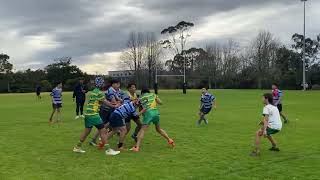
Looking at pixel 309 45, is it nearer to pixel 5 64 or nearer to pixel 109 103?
pixel 5 64

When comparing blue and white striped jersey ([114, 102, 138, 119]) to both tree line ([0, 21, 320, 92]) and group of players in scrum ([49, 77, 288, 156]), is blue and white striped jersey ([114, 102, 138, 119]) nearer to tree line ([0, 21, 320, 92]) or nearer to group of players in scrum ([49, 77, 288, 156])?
group of players in scrum ([49, 77, 288, 156])

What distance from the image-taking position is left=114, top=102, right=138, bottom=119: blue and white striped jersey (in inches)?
481

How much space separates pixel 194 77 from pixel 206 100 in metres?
90.5

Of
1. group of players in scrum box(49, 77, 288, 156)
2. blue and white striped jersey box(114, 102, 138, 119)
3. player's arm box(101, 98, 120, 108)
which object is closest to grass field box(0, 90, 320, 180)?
group of players in scrum box(49, 77, 288, 156)

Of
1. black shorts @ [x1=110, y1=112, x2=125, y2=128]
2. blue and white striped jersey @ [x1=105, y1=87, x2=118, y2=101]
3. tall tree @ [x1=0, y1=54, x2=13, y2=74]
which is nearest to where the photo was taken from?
black shorts @ [x1=110, y1=112, x2=125, y2=128]

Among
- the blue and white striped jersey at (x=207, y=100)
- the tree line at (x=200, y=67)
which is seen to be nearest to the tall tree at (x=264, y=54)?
the tree line at (x=200, y=67)

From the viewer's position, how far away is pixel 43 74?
10469cm

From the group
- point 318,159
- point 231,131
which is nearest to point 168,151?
point 318,159

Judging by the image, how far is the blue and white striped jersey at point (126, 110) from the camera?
12.2 m

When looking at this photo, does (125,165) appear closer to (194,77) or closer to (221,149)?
(221,149)

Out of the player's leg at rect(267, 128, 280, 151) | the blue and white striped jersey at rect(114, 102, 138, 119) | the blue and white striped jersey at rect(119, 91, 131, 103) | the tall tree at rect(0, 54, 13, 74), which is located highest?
the tall tree at rect(0, 54, 13, 74)

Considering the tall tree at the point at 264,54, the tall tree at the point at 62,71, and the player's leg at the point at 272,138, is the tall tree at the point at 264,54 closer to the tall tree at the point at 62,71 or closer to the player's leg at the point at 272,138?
the tall tree at the point at 62,71

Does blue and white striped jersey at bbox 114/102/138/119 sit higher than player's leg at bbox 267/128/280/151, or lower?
higher

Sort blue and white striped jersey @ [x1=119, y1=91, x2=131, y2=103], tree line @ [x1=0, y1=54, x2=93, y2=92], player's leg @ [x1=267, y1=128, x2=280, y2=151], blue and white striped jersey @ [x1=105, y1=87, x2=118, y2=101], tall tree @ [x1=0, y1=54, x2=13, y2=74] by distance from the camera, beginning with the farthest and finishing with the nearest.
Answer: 1. tall tree @ [x1=0, y1=54, x2=13, y2=74]
2. tree line @ [x1=0, y1=54, x2=93, y2=92]
3. blue and white striped jersey @ [x1=119, y1=91, x2=131, y2=103]
4. blue and white striped jersey @ [x1=105, y1=87, x2=118, y2=101]
5. player's leg @ [x1=267, y1=128, x2=280, y2=151]
